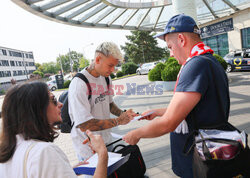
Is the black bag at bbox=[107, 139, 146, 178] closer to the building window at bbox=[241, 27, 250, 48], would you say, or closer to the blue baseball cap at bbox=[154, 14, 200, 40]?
the blue baseball cap at bbox=[154, 14, 200, 40]

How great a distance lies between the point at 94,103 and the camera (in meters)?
2.05

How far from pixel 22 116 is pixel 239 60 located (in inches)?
576

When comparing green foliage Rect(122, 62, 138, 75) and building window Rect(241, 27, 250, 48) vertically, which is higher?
building window Rect(241, 27, 250, 48)

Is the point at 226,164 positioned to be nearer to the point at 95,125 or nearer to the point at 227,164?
the point at 227,164

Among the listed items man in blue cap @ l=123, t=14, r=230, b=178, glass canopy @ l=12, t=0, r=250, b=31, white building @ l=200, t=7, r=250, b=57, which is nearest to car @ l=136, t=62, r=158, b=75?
glass canopy @ l=12, t=0, r=250, b=31

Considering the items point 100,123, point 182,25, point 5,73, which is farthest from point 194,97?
point 5,73

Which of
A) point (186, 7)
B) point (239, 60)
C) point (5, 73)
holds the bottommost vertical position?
point (239, 60)

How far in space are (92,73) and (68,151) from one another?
3.45m

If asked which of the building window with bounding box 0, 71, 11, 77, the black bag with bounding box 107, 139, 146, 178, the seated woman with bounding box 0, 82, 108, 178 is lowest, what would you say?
the black bag with bounding box 107, 139, 146, 178

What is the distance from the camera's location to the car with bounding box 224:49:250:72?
1223 cm

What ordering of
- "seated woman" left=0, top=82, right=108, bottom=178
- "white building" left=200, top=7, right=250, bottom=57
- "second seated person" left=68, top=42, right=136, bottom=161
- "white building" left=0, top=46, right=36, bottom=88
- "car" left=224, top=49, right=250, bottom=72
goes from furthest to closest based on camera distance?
"white building" left=0, top=46, right=36, bottom=88 < "white building" left=200, top=7, right=250, bottom=57 < "car" left=224, top=49, right=250, bottom=72 < "second seated person" left=68, top=42, right=136, bottom=161 < "seated woman" left=0, top=82, right=108, bottom=178

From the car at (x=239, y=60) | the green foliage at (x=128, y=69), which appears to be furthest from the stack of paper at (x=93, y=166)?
the green foliage at (x=128, y=69)

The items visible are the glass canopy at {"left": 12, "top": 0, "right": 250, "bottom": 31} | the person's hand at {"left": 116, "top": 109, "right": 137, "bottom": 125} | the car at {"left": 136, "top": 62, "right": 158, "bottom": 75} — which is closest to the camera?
the person's hand at {"left": 116, "top": 109, "right": 137, "bottom": 125}

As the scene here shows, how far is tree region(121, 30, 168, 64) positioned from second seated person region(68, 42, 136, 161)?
130ft
